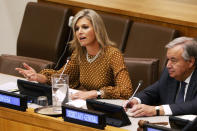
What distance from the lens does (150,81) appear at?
3.55 meters

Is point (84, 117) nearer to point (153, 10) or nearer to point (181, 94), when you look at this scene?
point (181, 94)

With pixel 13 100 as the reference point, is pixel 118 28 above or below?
above

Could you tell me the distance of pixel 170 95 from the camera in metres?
3.11

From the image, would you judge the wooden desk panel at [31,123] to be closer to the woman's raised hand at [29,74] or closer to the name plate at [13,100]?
the name plate at [13,100]

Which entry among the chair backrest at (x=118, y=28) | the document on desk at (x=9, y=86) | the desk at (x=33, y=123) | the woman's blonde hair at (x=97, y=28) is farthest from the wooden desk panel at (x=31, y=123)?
the chair backrest at (x=118, y=28)

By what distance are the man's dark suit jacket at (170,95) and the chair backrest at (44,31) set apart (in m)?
1.55

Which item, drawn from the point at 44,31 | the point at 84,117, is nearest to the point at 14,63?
the point at 44,31

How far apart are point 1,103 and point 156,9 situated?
2049mm

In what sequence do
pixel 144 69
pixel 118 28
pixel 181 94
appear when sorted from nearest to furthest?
pixel 181 94 → pixel 144 69 → pixel 118 28

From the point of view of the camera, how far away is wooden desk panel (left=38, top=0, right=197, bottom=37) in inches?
158

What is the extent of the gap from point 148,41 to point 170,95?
38.8 inches

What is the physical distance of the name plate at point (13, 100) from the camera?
258 cm

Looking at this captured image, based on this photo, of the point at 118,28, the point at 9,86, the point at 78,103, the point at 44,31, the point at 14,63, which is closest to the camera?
the point at 78,103

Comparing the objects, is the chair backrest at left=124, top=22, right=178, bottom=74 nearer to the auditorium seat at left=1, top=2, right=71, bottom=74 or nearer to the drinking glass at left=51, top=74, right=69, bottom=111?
the auditorium seat at left=1, top=2, right=71, bottom=74
